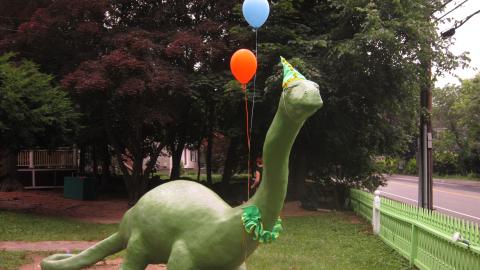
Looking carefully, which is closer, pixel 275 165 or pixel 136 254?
pixel 275 165

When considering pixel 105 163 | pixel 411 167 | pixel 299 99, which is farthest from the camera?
pixel 411 167

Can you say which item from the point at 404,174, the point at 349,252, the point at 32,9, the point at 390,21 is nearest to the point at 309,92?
the point at 349,252

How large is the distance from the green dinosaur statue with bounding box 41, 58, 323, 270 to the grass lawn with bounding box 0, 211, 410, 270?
314 cm

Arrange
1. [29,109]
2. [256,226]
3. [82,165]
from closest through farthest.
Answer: [256,226], [29,109], [82,165]

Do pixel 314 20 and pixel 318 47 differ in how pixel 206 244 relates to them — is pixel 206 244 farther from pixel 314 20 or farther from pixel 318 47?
pixel 314 20

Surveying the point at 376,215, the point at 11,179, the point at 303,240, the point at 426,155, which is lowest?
the point at 303,240

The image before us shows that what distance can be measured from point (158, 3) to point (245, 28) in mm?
2849

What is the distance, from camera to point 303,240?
9922mm

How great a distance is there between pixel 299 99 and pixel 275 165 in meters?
0.65

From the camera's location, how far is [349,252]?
8898mm

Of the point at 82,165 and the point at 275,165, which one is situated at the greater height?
the point at 275,165

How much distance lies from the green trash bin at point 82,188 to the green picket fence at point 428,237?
10.9 m

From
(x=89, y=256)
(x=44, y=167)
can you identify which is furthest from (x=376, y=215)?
(x=44, y=167)

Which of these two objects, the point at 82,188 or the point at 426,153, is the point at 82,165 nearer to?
the point at 82,188
